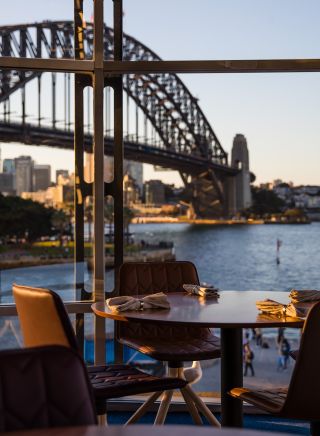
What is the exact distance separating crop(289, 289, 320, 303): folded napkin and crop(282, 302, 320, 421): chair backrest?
1.72 feet

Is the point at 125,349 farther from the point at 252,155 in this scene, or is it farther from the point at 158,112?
the point at 158,112

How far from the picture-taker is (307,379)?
6.59ft

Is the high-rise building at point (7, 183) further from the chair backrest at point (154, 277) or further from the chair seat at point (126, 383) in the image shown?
the chair seat at point (126, 383)

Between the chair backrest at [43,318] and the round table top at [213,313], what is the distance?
0.87 feet

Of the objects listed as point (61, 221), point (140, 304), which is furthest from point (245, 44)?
point (140, 304)

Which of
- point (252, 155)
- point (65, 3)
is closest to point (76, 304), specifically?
point (65, 3)

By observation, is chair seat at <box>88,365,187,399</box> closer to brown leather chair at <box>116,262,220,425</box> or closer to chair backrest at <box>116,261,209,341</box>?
brown leather chair at <box>116,262,220,425</box>

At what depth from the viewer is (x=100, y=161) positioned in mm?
3680

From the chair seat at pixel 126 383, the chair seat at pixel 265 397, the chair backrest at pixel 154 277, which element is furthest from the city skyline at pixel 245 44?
the chair seat at pixel 265 397

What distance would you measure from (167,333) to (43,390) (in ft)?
6.87

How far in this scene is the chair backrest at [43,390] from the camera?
1104 mm

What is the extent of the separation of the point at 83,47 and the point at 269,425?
2.14 meters

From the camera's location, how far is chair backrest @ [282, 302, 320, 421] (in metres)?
1.98

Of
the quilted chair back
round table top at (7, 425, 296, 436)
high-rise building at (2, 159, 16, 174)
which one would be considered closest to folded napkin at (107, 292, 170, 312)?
the quilted chair back
